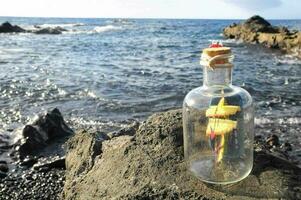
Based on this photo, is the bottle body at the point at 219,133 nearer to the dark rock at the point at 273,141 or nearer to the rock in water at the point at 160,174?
the rock in water at the point at 160,174

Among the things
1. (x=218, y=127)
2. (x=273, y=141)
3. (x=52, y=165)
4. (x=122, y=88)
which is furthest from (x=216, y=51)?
(x=122, y=88)

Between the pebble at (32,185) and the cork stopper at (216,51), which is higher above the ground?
the cork stopper at (216,51)

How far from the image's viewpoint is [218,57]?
2.72 m

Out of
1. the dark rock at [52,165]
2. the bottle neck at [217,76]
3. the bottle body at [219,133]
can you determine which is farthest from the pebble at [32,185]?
the bottle neck at [217,76]

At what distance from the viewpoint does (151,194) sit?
3039 millimetres

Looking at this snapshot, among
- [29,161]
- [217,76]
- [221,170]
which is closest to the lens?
[217,76]

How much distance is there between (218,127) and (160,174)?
57 centimetres

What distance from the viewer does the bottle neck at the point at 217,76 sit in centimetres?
285

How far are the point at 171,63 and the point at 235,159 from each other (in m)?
19.0

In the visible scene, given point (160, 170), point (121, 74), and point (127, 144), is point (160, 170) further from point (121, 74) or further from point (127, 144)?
point (121, 74)

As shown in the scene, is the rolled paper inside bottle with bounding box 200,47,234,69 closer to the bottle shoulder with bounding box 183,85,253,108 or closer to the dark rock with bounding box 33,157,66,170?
the bottle shoulder with bounding box 183,85,253,108

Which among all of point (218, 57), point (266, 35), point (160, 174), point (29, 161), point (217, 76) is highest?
point (218, 57)

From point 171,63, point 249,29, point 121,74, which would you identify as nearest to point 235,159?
point 121,74

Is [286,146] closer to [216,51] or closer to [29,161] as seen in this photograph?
[29,161]
